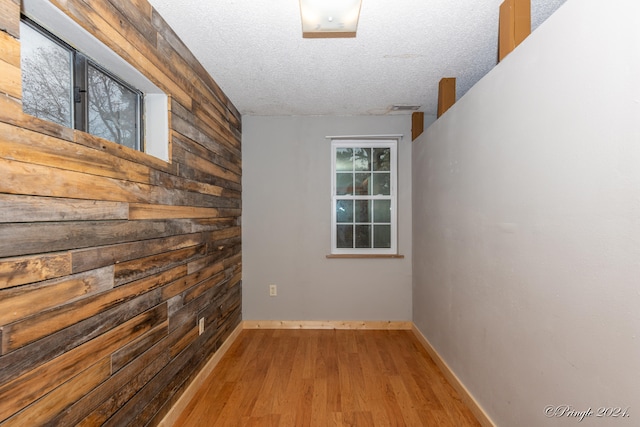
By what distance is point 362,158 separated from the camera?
3.80 metres

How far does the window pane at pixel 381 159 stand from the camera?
3797mm

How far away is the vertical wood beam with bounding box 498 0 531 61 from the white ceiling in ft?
0.60

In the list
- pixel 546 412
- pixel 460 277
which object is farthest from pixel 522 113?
pixel 546 412

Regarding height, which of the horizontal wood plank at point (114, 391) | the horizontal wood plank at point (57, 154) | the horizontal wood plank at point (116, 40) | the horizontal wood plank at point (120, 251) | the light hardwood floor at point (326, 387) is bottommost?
the light hardwood floor at point (326, 387)

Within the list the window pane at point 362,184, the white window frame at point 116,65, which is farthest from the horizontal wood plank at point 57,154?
the window pane at point 362,184

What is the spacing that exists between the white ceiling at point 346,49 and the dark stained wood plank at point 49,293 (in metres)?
1.52

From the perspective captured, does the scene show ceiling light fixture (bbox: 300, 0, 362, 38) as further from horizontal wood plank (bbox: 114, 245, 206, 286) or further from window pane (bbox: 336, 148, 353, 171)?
window pane (bbox: 336, 148, 353, 171)

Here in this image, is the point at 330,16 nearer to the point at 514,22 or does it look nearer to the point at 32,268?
the point at 514,22

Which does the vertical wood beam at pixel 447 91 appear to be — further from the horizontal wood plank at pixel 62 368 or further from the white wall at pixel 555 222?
the horizontal wood plank at pixel 62 368

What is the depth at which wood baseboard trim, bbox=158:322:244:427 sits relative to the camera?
77.9 inches

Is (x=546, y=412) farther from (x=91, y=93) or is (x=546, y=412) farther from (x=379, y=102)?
(x=379, y=102)

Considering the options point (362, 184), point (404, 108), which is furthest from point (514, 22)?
point (362, 184)

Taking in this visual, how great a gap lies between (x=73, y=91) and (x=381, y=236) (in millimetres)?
3134

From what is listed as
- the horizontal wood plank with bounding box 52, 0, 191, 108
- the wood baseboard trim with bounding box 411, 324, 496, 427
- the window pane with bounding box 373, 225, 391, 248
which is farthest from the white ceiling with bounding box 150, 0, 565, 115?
the wood baseboard trim with bounding box 411, 324, 496, 427
